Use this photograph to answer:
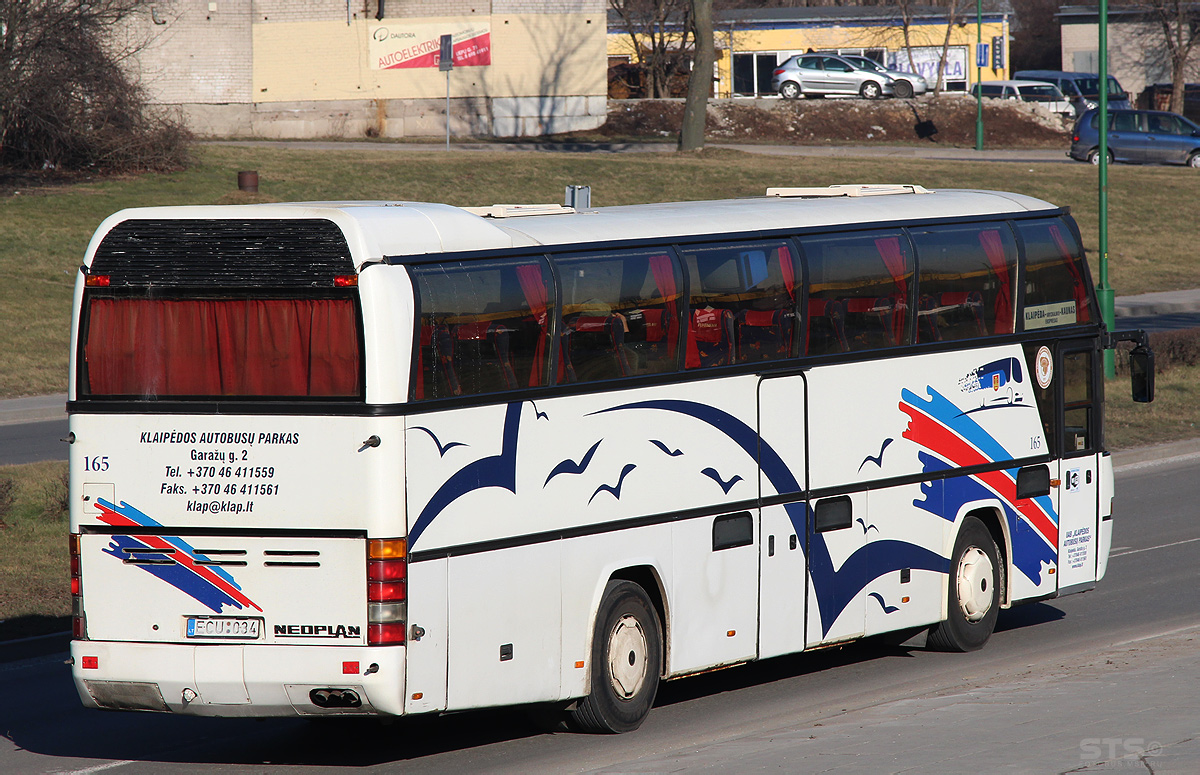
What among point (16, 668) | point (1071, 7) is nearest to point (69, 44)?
point (16, 668)

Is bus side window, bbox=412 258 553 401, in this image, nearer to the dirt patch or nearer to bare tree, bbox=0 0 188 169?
bare tree, bbox=0 0 188 169

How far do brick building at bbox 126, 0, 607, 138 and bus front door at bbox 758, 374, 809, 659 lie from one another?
48575mm

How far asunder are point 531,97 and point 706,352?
50445 millimetres

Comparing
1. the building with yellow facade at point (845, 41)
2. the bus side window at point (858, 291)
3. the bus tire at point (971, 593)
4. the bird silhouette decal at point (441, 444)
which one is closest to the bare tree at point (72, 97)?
the bus side window at point (858, 291)

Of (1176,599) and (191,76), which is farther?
(191,76)

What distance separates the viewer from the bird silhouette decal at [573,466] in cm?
854

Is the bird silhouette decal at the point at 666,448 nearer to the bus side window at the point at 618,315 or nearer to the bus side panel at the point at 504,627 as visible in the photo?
the bus side window at the point at 618,315

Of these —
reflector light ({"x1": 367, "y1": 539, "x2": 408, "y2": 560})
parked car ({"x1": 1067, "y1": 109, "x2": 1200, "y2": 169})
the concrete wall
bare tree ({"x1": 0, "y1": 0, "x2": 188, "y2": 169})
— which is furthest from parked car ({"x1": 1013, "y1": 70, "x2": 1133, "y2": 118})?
reflector light ({"x1": 367, "y1": 539, "x2": 408, "y2": 560})

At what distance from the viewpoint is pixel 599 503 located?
8.79m

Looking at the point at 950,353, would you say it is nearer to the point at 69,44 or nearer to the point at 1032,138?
the point at 69,44

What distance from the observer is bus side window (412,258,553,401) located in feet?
26.2

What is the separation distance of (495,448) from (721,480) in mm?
1870

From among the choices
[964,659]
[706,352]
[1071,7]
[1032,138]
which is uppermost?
[1071,7]

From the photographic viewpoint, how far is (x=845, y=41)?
75938 millimetres
